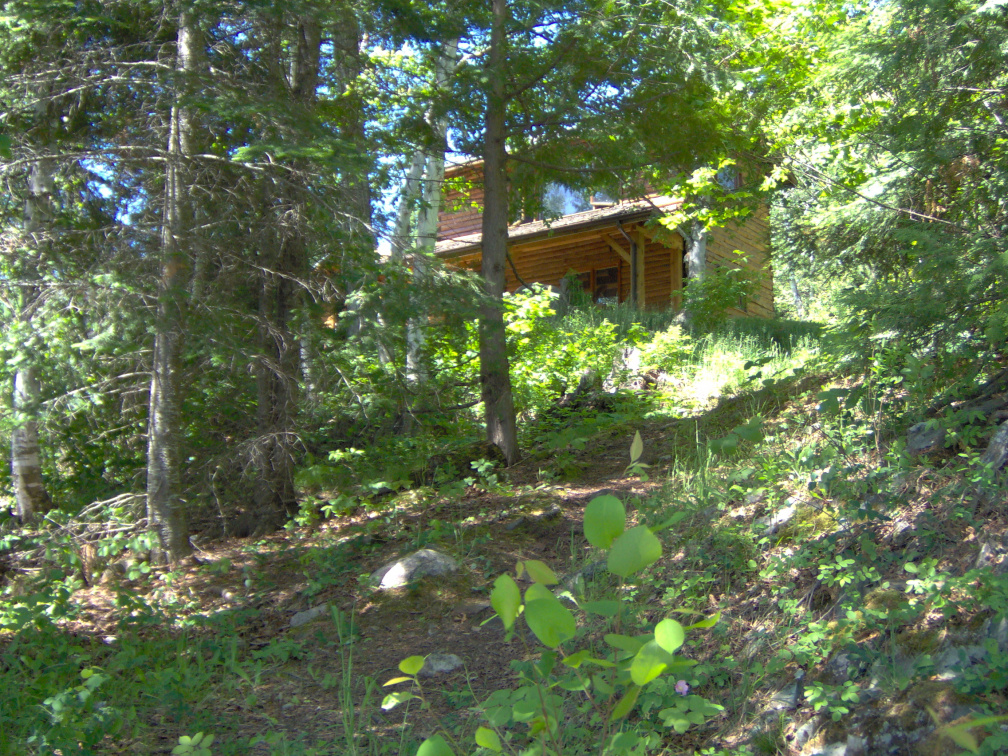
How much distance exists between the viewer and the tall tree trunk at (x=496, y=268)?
7008 millimetres

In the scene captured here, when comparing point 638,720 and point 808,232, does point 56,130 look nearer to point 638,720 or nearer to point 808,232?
point 638,720

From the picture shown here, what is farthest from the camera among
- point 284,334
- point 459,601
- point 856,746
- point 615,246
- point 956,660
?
point 615,246

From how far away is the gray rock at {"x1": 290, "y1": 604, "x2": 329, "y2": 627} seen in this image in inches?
192

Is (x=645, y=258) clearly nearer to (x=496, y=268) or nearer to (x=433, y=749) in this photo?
(x=496, y=268)

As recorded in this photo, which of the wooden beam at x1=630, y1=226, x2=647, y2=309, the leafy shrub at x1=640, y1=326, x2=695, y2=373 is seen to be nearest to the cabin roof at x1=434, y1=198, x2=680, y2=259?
the wooden beam at x1=630, y1=226, x2=647, y2=309

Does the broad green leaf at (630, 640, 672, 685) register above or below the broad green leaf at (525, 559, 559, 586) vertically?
below

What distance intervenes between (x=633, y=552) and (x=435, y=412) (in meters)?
5.55

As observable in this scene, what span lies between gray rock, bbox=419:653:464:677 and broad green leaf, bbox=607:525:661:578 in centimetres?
280

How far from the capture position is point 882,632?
296cm

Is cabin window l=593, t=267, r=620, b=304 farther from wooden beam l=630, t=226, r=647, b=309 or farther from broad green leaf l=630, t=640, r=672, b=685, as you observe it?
broad green leaf l=630, t=640, r=672, b=685

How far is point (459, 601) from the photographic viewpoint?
4844 millimetres

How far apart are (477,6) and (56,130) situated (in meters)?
3.97

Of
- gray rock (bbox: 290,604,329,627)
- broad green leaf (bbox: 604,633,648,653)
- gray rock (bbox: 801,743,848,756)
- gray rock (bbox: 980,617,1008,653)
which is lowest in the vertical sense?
gray rock (bbox: 290,604,329,627)

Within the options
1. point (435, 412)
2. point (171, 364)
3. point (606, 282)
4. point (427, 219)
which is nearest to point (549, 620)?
point (171, 364)
